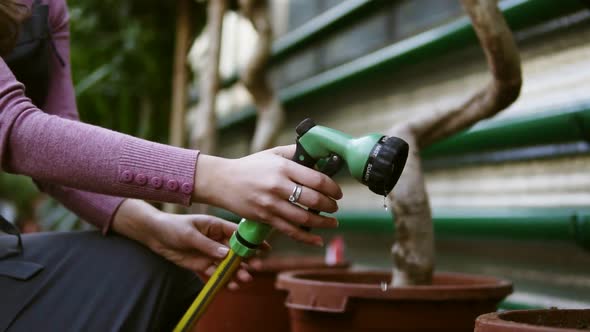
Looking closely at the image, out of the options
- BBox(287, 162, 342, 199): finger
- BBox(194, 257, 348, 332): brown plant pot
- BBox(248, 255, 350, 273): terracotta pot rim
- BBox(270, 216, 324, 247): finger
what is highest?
BBox(287, 162, 342, 199): finger

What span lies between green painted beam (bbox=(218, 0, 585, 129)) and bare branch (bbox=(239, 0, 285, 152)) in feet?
1.29

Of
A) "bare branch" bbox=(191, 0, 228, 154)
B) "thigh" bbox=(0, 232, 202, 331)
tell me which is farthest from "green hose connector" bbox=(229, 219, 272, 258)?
"bare branch" bbox=(191, 0, 228, 154)

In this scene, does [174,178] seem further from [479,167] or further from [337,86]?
[337,86]

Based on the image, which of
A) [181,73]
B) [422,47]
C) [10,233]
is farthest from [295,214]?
[181,73]

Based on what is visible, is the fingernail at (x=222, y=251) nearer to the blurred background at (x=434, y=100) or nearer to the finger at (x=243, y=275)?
the finger at (x=243, y=275)

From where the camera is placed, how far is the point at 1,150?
0.89 m

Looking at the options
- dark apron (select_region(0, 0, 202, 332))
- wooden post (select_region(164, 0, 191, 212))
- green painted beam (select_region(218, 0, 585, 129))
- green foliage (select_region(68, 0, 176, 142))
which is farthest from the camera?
green foliage (select_region(68, 0, 176, 142))

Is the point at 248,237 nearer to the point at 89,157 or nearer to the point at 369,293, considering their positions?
the point at 89,157

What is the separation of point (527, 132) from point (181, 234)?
4.13 feet

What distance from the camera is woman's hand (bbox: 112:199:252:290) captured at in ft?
3.86

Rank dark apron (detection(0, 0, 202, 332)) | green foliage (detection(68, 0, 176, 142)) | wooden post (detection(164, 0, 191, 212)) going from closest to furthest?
dark apron (detection(0, 0, 202, 332)) → wooden post (detection(164, 0, 191, 212)) → green foliage (detection(68, 0, 176, 142))

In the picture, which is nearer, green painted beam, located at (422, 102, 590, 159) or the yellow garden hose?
the yellow garden hose

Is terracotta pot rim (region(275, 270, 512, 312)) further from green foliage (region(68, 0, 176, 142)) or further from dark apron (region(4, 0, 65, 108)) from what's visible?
green foliage (region(68, 0, 176, 142))

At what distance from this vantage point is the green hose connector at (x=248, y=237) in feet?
3.07
